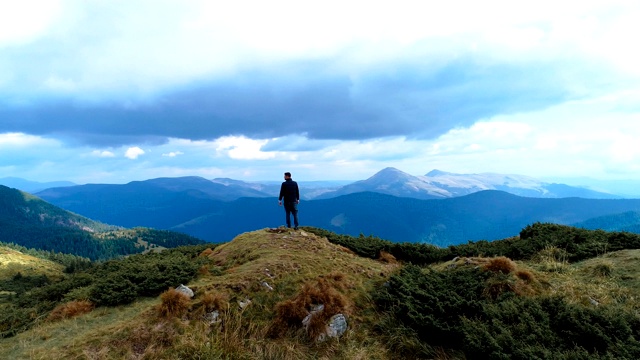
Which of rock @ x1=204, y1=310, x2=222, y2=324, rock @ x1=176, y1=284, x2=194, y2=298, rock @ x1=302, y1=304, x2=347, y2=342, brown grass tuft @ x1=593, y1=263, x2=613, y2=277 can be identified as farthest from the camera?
brown grass tuft @ x1=593, y1=263, x2=613, y2=277

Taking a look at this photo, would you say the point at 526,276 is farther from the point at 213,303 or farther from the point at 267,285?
the point at 213,303

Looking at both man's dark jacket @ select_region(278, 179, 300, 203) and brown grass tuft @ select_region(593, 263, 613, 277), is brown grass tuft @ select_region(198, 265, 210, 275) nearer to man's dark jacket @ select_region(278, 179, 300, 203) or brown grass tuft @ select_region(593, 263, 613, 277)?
man's dark jacket @ select_region(278, 179, 300, 203)

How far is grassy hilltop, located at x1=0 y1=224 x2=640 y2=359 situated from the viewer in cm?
817

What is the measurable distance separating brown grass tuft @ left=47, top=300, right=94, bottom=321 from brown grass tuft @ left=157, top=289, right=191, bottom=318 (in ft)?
16.7

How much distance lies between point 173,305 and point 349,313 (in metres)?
5.94

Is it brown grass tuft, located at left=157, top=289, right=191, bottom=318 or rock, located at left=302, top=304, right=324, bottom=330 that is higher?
brown grass tuft, located at left=157, top=289, right=191, bottom=318

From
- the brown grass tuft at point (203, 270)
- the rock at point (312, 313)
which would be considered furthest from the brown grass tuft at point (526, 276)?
the brown grass tuft at point (203, 270)

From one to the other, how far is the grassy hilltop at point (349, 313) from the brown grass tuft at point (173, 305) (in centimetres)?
4

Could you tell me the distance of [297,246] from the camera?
17438mm

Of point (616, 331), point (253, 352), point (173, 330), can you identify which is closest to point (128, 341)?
point (173, 330)

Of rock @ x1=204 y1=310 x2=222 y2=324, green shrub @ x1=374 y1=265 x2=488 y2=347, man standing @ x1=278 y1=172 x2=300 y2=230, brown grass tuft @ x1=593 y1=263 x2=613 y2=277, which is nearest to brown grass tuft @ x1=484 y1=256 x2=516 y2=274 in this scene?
green shrub @ x1=374 y1=265 x2=488 y2=347

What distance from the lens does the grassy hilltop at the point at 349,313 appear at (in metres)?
8.17

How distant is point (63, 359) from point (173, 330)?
271 centimetres

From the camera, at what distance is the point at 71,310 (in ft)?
41.7
